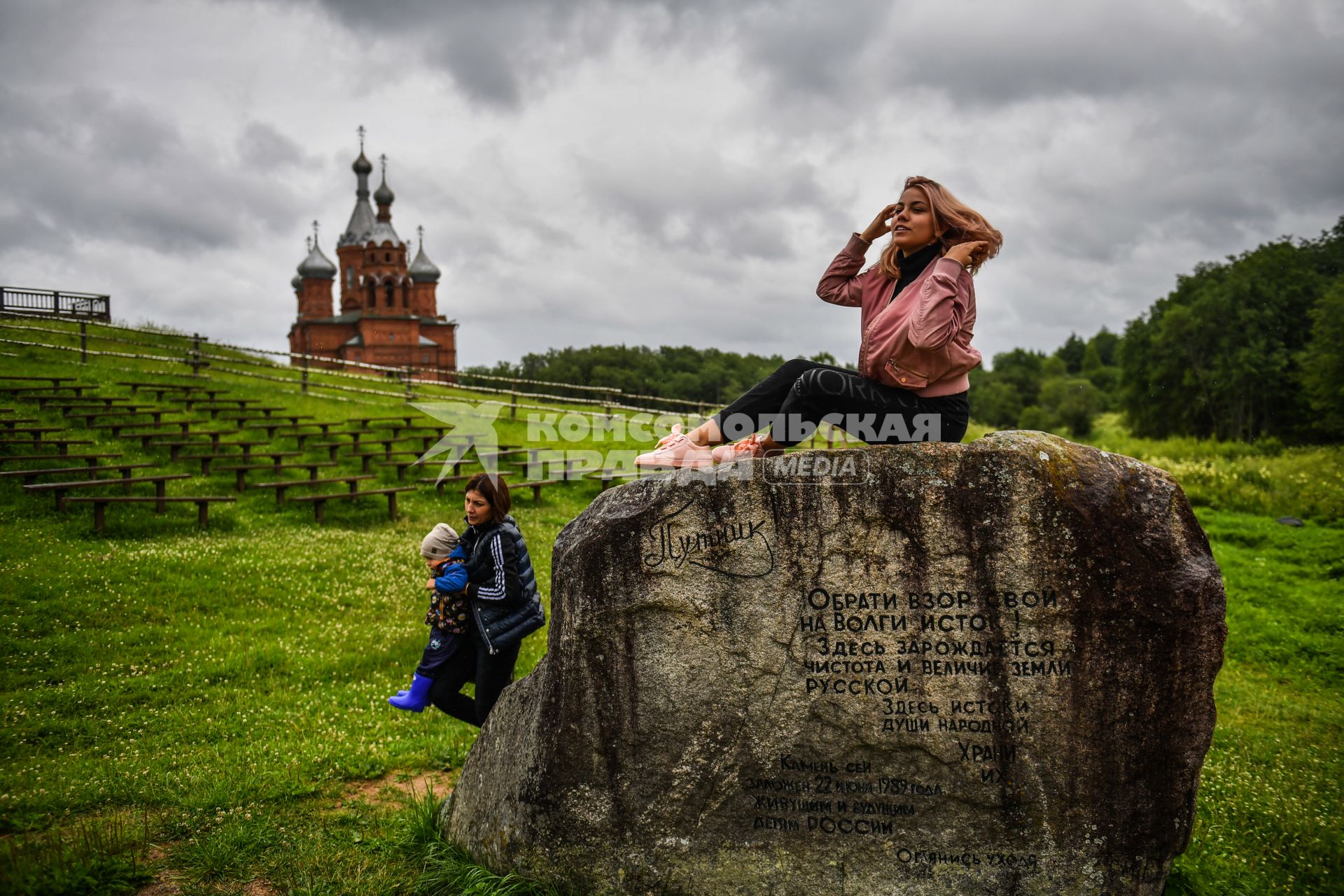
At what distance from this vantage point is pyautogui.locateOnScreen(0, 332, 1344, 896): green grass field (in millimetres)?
4480

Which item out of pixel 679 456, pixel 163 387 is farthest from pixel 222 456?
pixel 679 456

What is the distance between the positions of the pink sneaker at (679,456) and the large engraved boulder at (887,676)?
209 millimetres

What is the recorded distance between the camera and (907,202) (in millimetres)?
4035

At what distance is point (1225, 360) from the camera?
46.3 metres

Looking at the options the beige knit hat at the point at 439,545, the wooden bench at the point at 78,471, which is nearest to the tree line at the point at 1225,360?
the wooden bench at the point at 78,471

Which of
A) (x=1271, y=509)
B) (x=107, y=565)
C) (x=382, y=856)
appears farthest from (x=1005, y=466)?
(x=1271, y=509)

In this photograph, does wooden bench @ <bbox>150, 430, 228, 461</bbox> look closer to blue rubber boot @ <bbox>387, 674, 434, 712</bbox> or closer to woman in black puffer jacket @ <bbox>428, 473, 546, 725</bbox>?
blue rubber boot @ <bbox>387, 674, 434, 712</bbox>

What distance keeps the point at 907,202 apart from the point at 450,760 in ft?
17.0

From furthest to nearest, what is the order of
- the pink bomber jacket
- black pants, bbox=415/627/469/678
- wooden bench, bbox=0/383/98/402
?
wooden bench, bbox=0/383/98/402, black pants, bbox=415/627/469/678, the pink bomber jacket

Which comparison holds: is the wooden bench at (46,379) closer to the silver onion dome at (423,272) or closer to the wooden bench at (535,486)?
the wooden bench at (535,486)

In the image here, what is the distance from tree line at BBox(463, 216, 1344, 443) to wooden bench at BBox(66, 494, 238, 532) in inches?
878

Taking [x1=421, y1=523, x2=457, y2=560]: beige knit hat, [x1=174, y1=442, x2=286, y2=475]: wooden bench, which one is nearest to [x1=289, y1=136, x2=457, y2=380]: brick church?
[x1=174, y1=442, x2=286, y2=475]: wooden bench

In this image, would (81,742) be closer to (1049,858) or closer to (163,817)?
(163,817)

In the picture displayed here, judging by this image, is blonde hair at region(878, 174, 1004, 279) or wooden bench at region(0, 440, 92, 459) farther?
wooden bench at region(0, 440, 92, 459)
